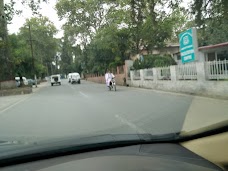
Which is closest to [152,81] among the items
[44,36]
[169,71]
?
[169,71]

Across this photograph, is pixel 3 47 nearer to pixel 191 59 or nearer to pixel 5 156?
pixel 191 59

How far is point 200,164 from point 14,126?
28.0 feet

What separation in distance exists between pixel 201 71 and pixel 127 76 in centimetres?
1813

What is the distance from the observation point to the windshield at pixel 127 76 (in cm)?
946

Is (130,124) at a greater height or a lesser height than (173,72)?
lesser

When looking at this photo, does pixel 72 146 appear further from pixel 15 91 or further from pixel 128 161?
pixel 15 91

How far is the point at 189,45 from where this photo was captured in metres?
18.9

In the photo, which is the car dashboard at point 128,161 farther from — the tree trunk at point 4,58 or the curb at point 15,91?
the tree trunk at point 4,58

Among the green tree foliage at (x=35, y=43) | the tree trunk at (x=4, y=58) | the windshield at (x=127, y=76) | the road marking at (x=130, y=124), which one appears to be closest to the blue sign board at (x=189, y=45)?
the windshield at (x=127, y=76)

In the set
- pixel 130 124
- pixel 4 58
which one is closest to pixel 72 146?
pixel 130 124

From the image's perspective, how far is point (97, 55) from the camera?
1905 inches

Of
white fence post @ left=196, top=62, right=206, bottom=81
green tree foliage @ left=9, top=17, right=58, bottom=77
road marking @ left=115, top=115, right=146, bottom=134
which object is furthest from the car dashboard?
green tree foliage @ left=9, top=17, right=58, bottom=77

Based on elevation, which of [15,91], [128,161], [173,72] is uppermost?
[173,72]

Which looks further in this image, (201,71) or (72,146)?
(201,71)
